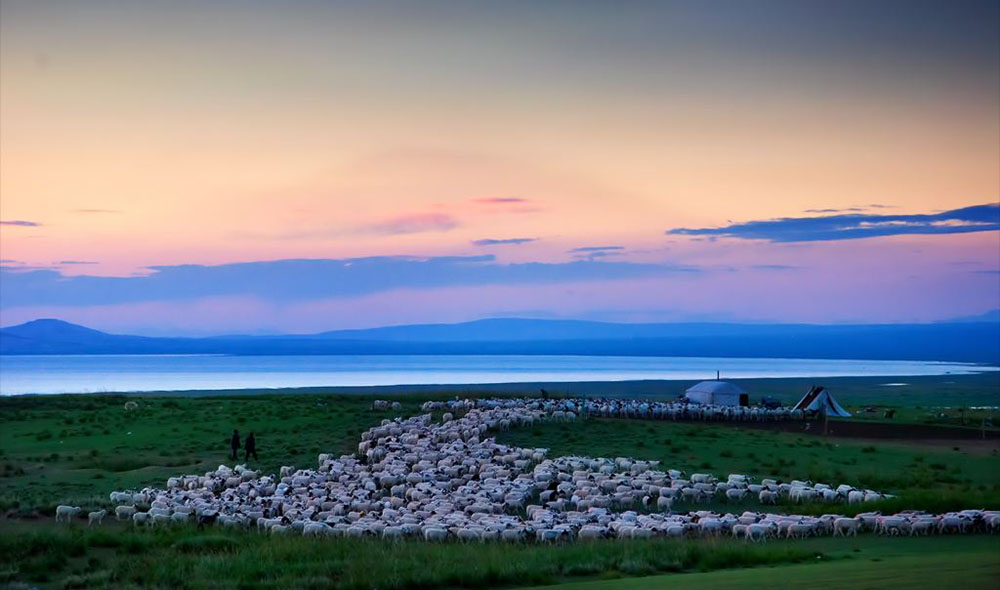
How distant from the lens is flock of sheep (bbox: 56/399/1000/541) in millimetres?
22109

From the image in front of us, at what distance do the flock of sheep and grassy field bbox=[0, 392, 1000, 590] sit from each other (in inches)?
33.6

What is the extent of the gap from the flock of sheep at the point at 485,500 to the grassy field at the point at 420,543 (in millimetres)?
853

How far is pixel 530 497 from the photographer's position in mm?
27812

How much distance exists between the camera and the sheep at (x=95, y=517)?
81.0 ft

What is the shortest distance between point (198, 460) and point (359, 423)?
1012 cm

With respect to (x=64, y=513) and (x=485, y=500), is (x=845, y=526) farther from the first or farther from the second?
(x=64, y=513)

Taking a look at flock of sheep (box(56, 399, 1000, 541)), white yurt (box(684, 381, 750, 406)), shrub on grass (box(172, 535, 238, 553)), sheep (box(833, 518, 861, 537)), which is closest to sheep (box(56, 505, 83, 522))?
flock of sheep (box(56, 399, 1000, 541))

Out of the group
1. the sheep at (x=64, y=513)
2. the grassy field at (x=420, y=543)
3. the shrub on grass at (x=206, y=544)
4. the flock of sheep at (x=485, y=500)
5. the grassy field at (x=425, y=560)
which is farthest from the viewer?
the sheep at (x=64, y=513)

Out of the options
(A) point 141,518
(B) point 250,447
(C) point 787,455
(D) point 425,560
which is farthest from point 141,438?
(D) point 425,560

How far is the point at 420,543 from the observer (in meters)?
21.7

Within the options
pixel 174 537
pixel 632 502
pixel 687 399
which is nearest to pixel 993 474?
pixel 632 502

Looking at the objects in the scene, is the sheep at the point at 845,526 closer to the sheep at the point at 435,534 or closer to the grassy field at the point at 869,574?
the grassy field at the point at 869,574

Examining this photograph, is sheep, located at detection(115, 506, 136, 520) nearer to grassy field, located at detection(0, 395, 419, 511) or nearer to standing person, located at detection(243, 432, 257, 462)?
grassy field, located at detection(0, 395, 419, 511)

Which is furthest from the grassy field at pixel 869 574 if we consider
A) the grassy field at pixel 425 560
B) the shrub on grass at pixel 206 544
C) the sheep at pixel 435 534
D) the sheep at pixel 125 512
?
the sheep at pixel 125 512
